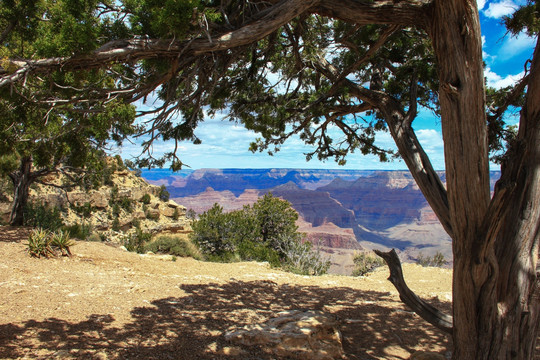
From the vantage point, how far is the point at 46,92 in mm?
3439

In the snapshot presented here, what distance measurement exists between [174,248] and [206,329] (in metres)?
7.83

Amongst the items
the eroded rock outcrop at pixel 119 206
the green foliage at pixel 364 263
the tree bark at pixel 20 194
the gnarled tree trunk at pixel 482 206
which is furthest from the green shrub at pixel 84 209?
the gnarled tree trunk at pixel 482 206

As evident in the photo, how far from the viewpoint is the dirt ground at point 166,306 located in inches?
167

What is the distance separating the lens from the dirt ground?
424cm

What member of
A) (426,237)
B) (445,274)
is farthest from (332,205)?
(445,274)

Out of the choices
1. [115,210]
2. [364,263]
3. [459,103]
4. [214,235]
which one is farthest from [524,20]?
[115,210]

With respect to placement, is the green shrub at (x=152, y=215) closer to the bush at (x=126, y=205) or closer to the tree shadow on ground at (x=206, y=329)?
the bush at (x=126, y=205)

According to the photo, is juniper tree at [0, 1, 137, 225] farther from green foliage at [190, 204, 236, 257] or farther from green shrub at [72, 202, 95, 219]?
green shrub at [72, 202, 95, 219]

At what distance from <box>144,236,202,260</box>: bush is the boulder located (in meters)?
7.90

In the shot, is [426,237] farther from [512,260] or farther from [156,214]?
[512,260]

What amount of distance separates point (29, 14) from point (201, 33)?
130 inches

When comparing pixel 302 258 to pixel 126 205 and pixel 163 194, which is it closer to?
pixel 126 205

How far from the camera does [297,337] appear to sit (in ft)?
14.2

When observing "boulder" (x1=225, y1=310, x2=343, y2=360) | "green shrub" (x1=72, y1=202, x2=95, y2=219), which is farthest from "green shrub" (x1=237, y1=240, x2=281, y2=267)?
"green shrub" (x1=72, y1=202, x2=95, y2=219)
